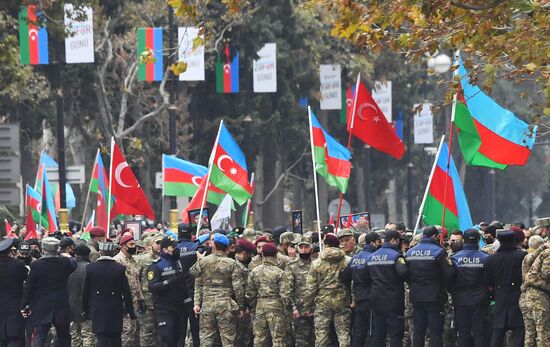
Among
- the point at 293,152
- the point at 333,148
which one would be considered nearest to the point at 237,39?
the point at 293,152

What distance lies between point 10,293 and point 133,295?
1557 millimetres

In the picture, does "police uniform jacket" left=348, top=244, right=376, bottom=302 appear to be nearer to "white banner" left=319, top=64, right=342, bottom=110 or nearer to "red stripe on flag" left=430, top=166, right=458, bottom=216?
"red stripe on flag" left=430, top=166, right=458, bottom=216

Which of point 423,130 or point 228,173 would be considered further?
point 423,130

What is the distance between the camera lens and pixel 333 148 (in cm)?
2453

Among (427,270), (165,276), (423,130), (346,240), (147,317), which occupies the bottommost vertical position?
(147,317)

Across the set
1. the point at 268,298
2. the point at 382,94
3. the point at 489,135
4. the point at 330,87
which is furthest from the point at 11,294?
the point at 382,94

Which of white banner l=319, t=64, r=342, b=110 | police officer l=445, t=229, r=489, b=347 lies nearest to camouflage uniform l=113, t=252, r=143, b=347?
police officer l=445, t=229, r=489, b=347

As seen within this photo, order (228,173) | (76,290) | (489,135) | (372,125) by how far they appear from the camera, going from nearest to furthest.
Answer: (76,290), (489,135), (372,125), (228,173)

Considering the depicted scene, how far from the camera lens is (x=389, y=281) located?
64.3 ft

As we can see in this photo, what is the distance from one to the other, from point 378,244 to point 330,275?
717 millimetres

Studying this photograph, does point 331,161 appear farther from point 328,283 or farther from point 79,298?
point 79,298

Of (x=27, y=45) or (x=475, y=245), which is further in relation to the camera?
(x=27, y=45)

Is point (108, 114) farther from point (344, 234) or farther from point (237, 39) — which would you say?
point (344, 234)

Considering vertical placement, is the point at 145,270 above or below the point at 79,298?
above
